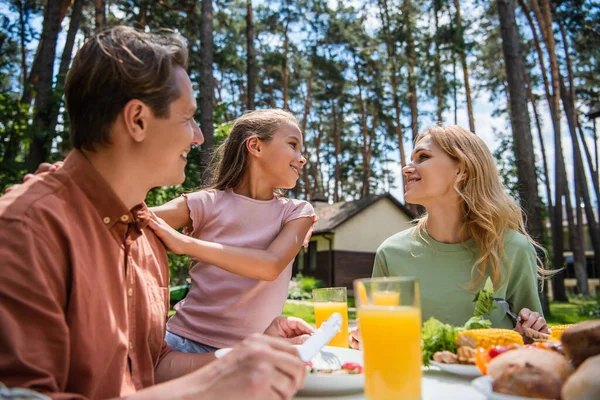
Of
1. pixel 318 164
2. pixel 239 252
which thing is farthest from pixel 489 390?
pixel 318 164

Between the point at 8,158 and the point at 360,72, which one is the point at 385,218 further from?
A: the point at 8,158

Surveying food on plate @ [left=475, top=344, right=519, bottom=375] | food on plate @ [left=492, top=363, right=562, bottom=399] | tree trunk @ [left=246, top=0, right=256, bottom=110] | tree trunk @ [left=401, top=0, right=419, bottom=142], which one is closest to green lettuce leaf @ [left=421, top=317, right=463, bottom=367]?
food on plate @ [left=475, top=344, right=519, bottom=375]

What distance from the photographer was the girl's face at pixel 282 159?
2762mm

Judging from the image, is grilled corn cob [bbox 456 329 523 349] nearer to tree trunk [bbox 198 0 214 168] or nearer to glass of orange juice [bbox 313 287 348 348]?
glass of orange juice [bbox 313 287 348 348]

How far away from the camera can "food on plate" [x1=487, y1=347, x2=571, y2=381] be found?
1.01 m

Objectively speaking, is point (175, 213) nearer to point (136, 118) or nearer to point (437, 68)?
point (136, 118)

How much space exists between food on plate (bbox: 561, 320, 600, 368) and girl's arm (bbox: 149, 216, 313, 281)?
4.38ft

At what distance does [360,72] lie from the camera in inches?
1061

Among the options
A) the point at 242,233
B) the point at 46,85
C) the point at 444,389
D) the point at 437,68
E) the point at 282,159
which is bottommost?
the point at 444,389

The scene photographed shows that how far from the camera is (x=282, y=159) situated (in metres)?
2.77

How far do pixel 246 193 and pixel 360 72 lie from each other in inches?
1002

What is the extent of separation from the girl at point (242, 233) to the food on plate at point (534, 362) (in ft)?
4.20

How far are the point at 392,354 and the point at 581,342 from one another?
44 cm

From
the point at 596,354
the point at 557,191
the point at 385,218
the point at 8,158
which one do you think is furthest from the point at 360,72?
the point at 596,354
